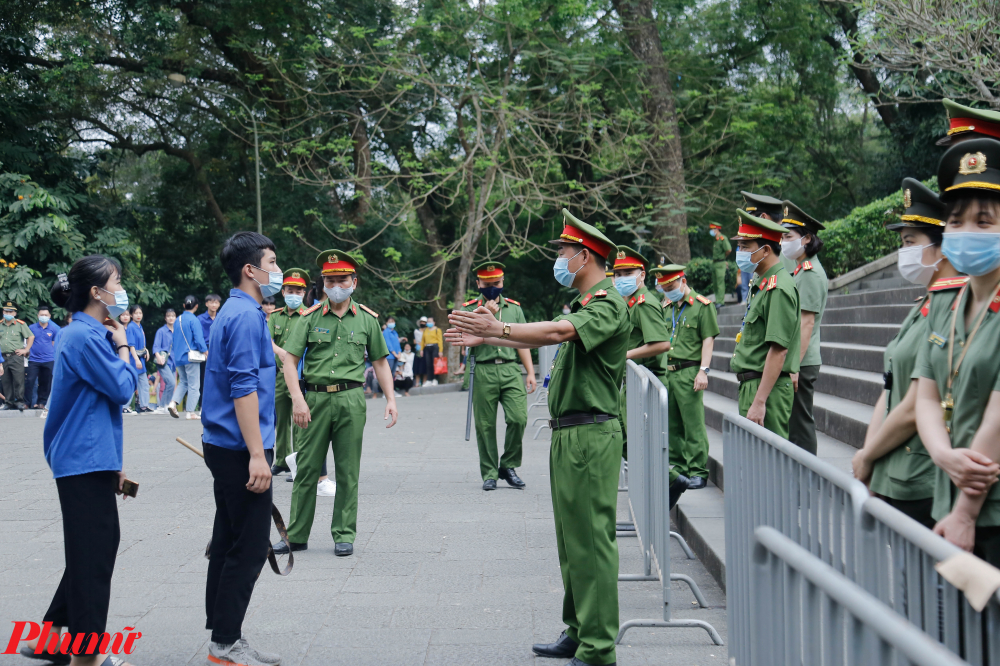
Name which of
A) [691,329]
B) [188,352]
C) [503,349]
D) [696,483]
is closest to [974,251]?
[696,483]

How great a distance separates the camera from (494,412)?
8.87 meters

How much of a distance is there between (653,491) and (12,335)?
1601 cm

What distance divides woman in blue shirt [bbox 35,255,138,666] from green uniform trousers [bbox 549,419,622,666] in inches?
81.5

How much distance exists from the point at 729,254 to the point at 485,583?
17.5m

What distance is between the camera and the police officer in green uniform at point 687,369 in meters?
7.84

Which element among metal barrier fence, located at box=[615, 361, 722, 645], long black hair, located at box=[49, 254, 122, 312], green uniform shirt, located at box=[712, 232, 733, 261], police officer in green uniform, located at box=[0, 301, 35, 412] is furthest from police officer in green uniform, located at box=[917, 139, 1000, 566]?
police officer in green uniform, located at box=[0, 301, 35, 412]

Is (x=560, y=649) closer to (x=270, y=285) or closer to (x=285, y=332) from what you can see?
(x=270, y=285)

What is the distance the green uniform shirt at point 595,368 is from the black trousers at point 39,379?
15385mm

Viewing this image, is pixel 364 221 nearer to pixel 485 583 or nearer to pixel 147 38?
pixel 147 38

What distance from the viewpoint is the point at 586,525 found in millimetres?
4117

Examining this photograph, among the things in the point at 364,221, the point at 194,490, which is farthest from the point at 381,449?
the point at 364,221

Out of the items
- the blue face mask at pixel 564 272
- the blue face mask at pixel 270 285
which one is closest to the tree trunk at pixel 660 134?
the blue face mask at pixel 564 272

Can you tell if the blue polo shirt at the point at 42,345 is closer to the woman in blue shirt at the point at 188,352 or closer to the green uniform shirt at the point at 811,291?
the woman in blue shirt at the point at 188,352

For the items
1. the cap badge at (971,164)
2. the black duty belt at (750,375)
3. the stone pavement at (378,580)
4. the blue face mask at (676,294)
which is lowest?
the stone pavement at (378,580)
